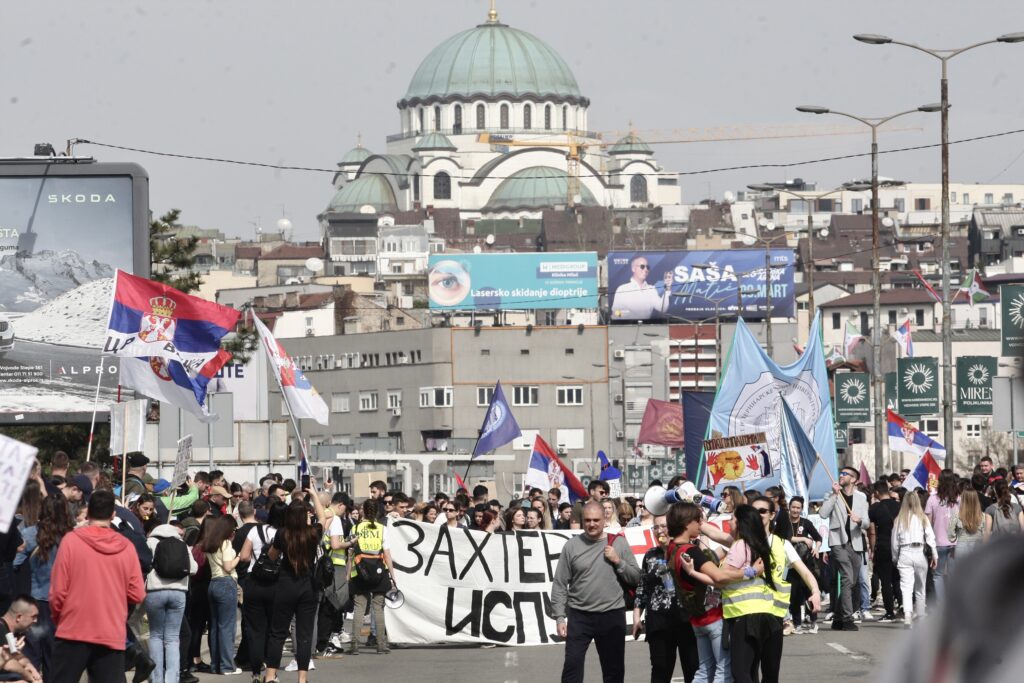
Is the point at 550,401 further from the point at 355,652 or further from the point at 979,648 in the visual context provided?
the point at 979,648

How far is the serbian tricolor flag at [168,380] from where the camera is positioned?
17.6m

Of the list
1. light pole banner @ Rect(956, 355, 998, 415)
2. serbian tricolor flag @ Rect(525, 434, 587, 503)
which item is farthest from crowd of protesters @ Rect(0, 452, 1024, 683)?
light pole banner @ Rect(956, 355, 998, 415)

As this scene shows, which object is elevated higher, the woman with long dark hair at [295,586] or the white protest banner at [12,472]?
the white protest banner at [12,472]

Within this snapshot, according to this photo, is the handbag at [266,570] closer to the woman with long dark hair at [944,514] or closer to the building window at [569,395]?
the woman with long dark hair at [944,514]

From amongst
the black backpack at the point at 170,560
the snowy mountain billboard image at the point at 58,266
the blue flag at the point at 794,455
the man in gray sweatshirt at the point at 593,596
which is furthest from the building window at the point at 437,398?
the man in gray sweatshirt at the point at 593,596

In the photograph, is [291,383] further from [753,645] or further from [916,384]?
[916,384]

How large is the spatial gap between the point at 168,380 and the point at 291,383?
1.09 m

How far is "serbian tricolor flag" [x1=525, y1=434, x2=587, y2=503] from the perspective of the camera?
24.5 metres

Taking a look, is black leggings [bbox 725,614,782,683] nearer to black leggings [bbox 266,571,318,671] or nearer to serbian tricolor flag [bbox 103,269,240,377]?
black leggings [bbox 266,571,318,671]

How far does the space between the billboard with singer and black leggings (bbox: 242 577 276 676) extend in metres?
114

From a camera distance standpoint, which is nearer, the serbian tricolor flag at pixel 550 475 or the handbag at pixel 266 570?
the handbag at pixel 266 570

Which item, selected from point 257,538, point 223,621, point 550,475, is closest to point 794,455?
point 550,475

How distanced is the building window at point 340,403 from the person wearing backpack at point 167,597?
345ft

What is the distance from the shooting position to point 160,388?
1767cm
